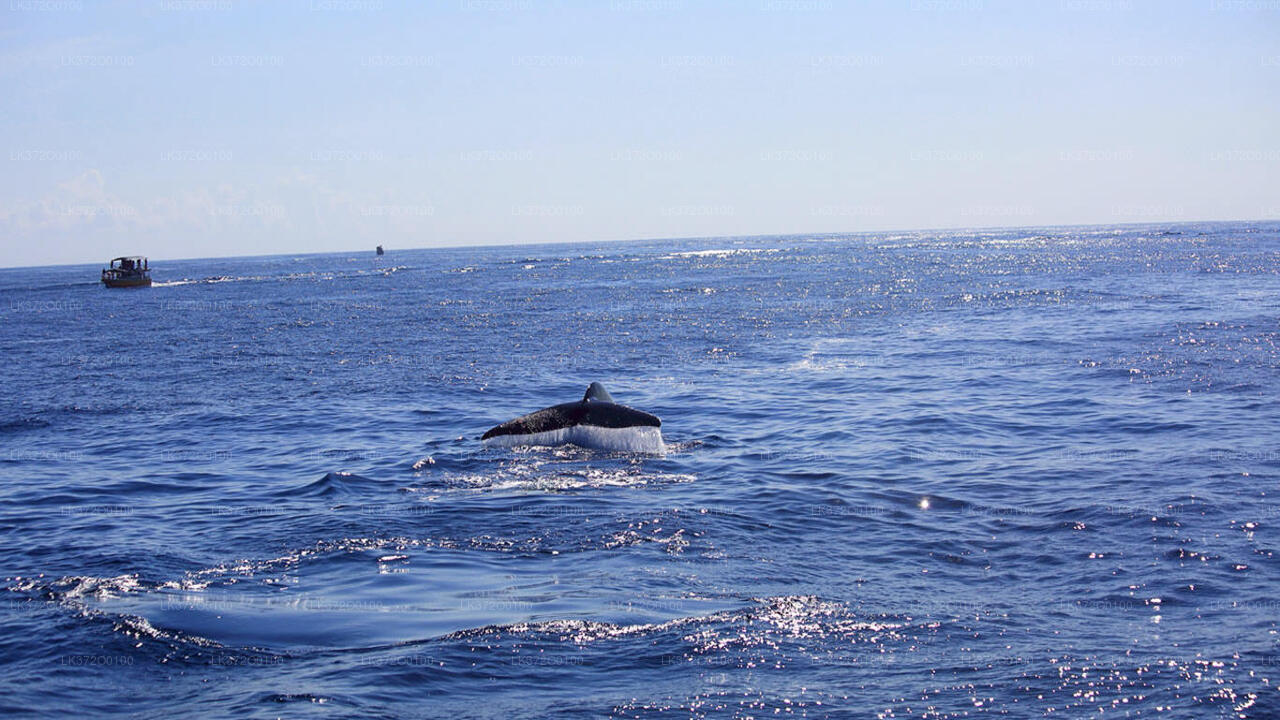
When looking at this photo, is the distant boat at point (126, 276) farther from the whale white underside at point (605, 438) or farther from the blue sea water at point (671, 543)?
the whale white underside at point (605, 438)

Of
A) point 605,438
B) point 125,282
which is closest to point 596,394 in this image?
point 605,438

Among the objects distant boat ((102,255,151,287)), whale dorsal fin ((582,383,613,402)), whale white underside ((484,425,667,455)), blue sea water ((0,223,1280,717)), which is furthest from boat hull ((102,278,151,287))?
whale dorsal fin ((582,383,613,402))

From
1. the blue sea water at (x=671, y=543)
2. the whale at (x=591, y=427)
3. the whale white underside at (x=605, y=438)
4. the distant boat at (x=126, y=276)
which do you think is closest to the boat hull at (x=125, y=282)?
the distant boat at (x=126, y=276)

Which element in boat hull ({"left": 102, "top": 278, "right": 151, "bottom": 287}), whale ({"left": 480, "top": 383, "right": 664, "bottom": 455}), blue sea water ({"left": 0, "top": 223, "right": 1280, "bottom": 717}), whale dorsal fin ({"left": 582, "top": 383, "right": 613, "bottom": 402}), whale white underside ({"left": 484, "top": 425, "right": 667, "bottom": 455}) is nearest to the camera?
blue sea water ({"left": 0, "top": 223, "right": 1280, "bottom": 717})

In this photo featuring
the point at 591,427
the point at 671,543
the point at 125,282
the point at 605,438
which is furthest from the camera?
the point at 125,282

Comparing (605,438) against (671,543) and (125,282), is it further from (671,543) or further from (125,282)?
(125,282)

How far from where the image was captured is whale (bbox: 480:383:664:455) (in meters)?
18.6

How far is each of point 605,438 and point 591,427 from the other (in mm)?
358

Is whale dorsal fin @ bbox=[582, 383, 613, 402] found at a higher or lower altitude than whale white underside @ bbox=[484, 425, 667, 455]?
higher

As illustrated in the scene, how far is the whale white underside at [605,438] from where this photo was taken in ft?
61.8

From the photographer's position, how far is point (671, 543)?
12.9 m

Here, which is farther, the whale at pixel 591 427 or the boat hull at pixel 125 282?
the boat hull at pixel 125 282

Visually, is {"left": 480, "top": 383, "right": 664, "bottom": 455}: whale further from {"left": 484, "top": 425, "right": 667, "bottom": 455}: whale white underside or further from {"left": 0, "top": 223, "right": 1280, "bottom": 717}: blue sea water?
{"left": 0, "top": 223, "right": 1280, "bottom": 717}: blue sea water

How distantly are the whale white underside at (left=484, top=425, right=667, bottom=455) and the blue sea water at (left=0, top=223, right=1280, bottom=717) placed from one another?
1.65 feet
